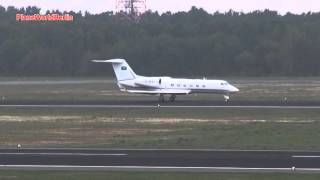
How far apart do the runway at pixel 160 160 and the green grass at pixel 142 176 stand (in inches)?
42.4

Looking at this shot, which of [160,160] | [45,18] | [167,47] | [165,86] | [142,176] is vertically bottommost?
[167,47]

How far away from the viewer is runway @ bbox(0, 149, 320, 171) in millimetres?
22859

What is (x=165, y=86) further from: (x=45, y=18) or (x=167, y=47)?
(x=45, y=18)

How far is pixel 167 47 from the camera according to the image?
5960 inches

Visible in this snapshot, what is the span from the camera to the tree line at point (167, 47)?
471 feet

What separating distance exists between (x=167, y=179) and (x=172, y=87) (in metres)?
43.4

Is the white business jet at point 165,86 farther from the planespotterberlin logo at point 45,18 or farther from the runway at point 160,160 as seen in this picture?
the planespotterberlin logo at point 45,18

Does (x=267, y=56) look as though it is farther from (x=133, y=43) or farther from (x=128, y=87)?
(x=128, y=87)

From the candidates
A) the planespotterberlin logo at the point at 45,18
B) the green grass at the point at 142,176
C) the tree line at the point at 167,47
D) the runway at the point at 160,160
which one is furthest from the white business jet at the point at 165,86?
the planespotterberlin logo at the point at 45,18

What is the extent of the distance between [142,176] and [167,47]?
5155 inches

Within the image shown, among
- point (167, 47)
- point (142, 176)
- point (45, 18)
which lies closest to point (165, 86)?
point (142, 176)

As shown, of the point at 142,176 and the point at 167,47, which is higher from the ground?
the point at 142,176

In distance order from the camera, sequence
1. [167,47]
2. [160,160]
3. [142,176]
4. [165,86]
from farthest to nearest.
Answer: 1. [167,47]
2. [165,86]
3. [160,160]
4. [142,176]

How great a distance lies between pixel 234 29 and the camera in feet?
538
